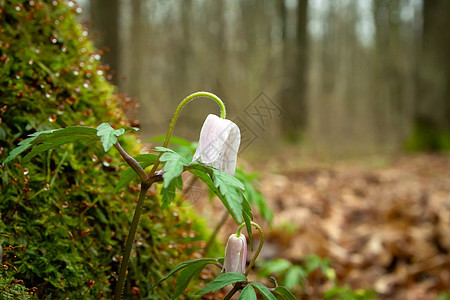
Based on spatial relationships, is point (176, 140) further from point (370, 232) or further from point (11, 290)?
point (370, 232)

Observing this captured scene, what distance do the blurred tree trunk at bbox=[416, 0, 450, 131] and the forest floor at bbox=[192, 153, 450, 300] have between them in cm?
617

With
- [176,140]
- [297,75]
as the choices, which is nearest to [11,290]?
[176,140]

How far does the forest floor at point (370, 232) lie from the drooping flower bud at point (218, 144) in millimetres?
1410

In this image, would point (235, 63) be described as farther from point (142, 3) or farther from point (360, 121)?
point (360, 121)

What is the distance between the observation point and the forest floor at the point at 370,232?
324 cm

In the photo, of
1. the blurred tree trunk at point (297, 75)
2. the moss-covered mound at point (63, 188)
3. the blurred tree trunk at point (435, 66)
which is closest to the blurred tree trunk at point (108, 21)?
the moss-covered mound at point (63, 188)

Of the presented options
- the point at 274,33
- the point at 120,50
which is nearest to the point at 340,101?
the point at 274,33

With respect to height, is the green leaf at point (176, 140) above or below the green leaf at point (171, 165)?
above

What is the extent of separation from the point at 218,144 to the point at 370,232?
137 inches

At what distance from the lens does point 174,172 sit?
0.95 meters

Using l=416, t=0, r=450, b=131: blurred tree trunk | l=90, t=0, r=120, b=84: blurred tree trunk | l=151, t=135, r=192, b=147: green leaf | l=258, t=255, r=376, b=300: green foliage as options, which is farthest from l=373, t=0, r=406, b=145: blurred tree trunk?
l=151, t=135, r=192, b=147: green leaf

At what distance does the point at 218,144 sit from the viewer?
1080 mm

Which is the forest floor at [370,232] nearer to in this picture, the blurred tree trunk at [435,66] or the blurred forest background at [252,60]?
the blurred forest background at [252,60]

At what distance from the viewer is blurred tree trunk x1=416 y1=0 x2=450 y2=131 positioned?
11.1 m
